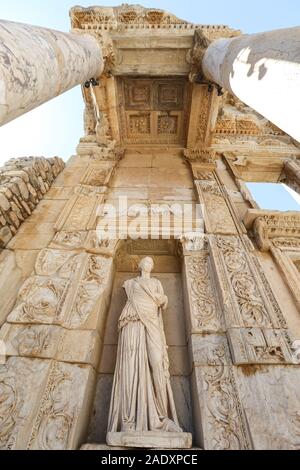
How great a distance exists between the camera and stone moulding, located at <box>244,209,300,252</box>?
5.08 meters

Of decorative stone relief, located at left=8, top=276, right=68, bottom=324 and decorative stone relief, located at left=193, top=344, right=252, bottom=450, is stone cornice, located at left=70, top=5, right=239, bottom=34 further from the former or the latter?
decorative stone relief, located at left=193, top=344, right=252, bottom=450

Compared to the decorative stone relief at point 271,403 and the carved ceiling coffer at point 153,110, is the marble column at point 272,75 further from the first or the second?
the carved ceiling coffer at point 153,110

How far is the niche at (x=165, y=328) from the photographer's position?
3.13 metres

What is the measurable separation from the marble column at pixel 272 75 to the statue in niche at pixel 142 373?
8.67ft

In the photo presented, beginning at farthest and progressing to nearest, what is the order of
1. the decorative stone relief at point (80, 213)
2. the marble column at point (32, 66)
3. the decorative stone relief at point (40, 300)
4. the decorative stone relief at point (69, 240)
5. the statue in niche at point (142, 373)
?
1. the decorative stone relief at point (80, 213)
2. the decorative stone relief at point (69, 240)
3. the decorative stone relief at point (40, 300)
4. the statue in niche at point (142, 373)
5. the marble column at point (32, 66)

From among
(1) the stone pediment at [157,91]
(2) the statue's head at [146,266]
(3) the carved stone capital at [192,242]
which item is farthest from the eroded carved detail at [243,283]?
(1) the stone pediment at [157,91]

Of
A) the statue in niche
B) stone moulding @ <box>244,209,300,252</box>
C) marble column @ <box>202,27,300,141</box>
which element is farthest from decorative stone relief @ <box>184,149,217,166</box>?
the statue in niche

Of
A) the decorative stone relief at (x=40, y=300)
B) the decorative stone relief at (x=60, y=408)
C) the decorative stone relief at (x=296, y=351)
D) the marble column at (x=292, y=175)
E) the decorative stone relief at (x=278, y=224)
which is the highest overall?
the marble column at (x=292, y=175)

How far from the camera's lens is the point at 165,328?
4.04 m

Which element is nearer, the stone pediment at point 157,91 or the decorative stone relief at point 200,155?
the stone pediment at point 157,91

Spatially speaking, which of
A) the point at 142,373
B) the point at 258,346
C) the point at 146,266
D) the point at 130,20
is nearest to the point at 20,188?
the point at 146,266
